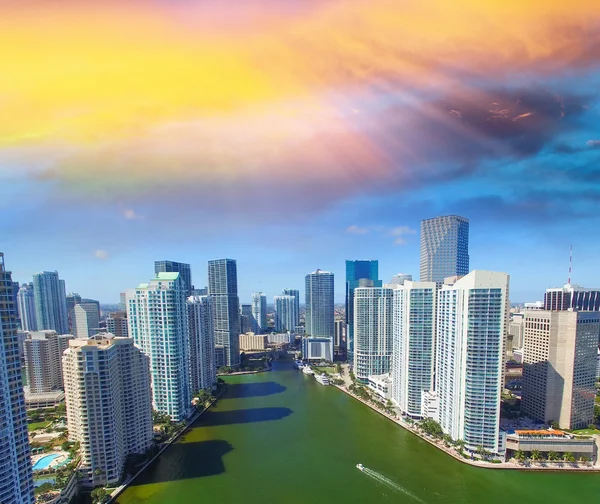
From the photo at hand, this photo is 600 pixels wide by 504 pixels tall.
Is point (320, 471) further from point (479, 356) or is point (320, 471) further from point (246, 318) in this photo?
point (246, 318)

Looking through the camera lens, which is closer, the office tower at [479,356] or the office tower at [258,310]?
the office tower at [479,356]

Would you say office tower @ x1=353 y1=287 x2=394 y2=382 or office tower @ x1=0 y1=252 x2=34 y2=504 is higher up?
office tower @ x1=0 y1=252 x2=34 y2=504

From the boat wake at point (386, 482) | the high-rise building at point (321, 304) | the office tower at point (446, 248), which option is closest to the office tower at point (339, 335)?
the high-rise building at point (321, 304)

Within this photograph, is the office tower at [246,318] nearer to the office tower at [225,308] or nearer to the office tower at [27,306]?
the office tower at [225,308]

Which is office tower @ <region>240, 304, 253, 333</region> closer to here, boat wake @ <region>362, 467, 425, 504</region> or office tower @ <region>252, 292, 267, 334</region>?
office tower @ <region>252, 292, 267, 334</region>

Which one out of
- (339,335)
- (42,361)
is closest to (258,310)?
(339,335)

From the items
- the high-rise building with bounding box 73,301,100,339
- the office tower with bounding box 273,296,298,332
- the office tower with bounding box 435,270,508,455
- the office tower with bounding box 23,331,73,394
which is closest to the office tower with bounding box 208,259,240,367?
the office tower with bounding box 23,331,73,394
